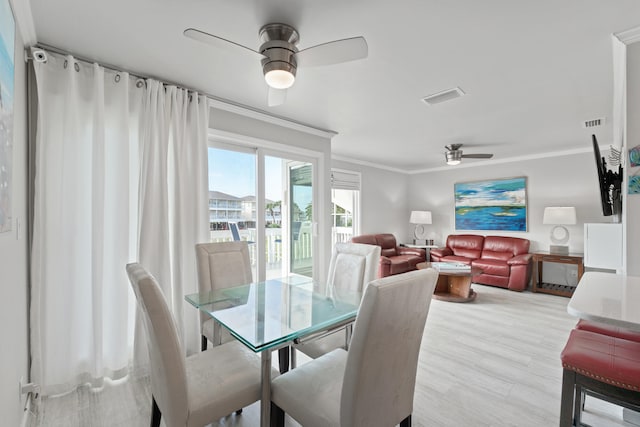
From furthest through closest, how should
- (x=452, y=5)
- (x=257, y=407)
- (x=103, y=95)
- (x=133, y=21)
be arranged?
1. (x=103, y=95)
2. (x=257, y=407)
3. (x=133, y=21)
4. (x=452, y=5)

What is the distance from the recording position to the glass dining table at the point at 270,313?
1374 mm

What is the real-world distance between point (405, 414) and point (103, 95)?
112 inches

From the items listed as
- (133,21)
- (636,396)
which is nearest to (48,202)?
(133,21)

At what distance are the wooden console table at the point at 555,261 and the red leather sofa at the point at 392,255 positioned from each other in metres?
1.89

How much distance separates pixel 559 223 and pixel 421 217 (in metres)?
2.38

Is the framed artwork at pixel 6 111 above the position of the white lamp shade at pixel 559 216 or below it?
above

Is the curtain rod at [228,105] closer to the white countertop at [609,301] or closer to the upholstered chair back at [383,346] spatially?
the upholstered chair back at [383,346]

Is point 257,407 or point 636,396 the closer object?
point 636,396

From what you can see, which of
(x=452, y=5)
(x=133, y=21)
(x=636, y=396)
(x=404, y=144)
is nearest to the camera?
(x=636, y=396)

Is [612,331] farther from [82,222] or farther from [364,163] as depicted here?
[364,163]

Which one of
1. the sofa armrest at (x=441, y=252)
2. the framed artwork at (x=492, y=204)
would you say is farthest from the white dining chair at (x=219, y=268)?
the framed artwork at (x=492, y=204)

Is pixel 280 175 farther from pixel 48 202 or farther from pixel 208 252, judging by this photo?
pixel 48 202

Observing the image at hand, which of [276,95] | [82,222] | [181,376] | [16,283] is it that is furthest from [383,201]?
[16,283]

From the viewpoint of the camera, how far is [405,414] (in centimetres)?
132
